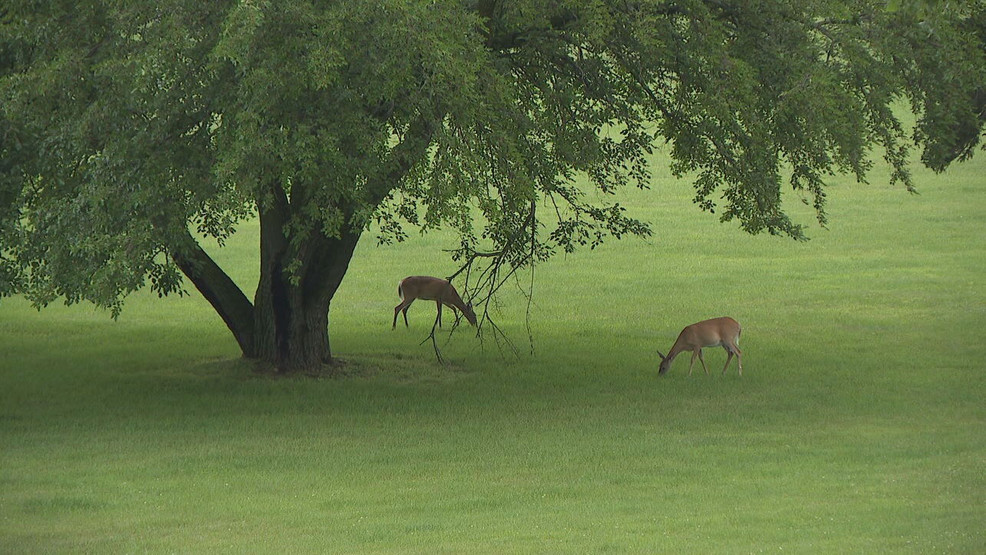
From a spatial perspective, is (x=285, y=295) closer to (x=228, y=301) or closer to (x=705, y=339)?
(x=228, y=301)

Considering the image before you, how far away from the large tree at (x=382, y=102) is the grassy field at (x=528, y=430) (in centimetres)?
207

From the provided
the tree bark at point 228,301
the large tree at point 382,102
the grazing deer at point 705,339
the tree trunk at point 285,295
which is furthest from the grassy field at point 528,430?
the large tree at point 382,102

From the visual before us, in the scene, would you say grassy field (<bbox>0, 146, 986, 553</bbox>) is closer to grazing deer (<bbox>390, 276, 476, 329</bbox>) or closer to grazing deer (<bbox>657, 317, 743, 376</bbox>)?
grazing deer (<bbox>657, 317, 743, 376</bbox>)

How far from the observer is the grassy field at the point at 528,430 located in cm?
1211

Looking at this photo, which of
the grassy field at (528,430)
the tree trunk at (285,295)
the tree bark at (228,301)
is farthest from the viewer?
the tree bark at (228,301)

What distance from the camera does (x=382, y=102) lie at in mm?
16516

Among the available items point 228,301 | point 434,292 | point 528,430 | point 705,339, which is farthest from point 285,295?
point 705,339

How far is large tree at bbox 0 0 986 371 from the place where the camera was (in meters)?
15.0

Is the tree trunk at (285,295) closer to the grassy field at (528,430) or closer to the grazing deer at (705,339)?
the grassy field at (528,430)

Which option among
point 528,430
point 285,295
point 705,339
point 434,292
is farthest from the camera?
point 434,292

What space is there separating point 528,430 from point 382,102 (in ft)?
13.8

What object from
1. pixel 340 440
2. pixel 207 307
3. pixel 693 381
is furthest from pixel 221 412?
pixel 207 307

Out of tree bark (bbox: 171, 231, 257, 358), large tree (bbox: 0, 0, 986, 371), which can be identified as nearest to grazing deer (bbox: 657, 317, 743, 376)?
large tree (bbox: 0, 0, 986, 371)

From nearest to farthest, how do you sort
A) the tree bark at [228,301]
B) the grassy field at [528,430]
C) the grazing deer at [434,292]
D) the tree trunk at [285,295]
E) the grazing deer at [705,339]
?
the grassy field at [528,430] → the tree trunk at [285,295] → the tree bark at [228,301] → the grazing deer at [705,339] → the grazing deer at [434,292]
